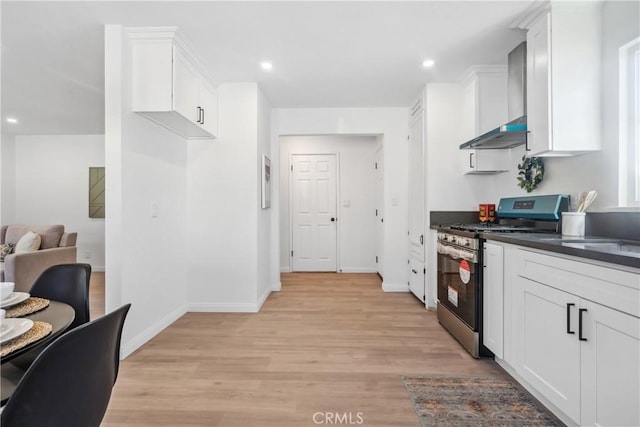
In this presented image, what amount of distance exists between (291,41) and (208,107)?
113 centimetres

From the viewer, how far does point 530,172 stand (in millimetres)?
2646

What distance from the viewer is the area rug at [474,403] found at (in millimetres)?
1613

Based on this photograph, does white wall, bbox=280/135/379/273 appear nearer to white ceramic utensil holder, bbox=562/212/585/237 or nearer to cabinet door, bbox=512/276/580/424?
white ceramic utensil holder, bbox=562/212/585/237

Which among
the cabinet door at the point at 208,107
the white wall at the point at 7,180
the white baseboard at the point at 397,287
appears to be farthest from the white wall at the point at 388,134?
the white wall at the point at 7,180

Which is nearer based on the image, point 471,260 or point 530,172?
point 471,260

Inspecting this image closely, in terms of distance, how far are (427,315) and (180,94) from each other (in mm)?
3131

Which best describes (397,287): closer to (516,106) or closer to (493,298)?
(493,298)

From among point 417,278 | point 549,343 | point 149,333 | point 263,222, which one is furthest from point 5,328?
point 417,278

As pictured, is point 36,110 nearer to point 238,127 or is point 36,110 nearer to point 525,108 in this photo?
point 238,127

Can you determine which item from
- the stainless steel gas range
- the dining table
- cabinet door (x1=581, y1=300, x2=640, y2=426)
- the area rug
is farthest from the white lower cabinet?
the dining table

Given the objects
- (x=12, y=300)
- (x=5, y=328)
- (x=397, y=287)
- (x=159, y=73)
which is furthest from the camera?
(x=397, y=287)

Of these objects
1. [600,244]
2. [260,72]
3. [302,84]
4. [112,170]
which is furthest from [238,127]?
[600,244]

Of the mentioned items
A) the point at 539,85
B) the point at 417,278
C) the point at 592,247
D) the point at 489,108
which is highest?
the point at 489,108

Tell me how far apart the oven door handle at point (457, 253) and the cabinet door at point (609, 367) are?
92cm
